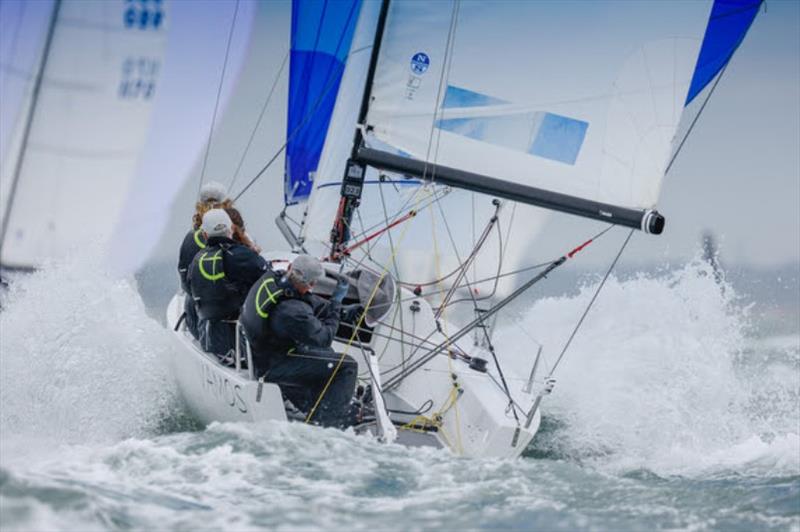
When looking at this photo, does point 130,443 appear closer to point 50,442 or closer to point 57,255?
point 50,442

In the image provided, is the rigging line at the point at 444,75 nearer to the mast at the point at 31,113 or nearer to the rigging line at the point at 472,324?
the rigging line at the point at 472,324

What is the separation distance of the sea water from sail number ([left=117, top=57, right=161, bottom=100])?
0.53 meters

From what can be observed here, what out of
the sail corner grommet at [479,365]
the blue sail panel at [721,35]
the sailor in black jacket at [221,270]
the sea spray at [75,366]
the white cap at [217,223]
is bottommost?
the sea spray at [75,366]

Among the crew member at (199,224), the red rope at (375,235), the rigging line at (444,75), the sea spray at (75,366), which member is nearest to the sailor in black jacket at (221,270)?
the crew member at (199,224)

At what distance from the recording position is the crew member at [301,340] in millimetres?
4824

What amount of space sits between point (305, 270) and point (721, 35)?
3.17m

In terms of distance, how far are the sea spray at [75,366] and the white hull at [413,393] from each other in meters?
0.29

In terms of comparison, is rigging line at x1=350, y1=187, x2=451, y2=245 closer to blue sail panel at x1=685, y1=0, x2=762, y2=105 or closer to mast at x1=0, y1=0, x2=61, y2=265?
blue sail panel at x1=685, y1=0, x2=762, y2=105

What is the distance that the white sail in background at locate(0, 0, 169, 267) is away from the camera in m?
2.78

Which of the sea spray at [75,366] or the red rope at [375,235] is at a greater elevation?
the red rope at [375,235]

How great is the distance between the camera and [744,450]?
5.61 m

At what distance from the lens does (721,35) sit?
6.61 metres

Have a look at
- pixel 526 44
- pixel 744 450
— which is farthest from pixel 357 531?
pixel 526 44

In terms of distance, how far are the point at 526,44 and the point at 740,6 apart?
1.39m
